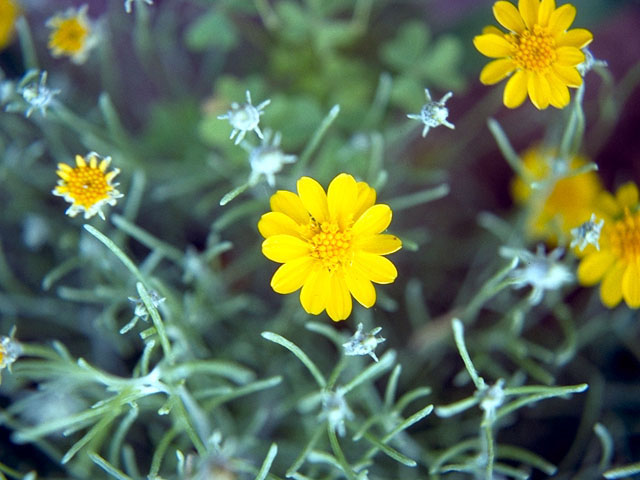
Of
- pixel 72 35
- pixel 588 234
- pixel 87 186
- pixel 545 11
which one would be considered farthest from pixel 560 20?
pixel 72 35

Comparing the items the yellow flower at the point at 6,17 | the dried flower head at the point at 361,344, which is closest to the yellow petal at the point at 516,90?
the dried flower head at the point at 361,344

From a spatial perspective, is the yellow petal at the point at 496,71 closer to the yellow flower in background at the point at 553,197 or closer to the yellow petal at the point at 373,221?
the yellow petal at the point at 373,221

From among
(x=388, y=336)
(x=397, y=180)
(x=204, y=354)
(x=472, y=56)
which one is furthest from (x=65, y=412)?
(x=472, y=56)

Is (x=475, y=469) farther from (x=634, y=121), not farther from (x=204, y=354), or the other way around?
(x=634, y=121)

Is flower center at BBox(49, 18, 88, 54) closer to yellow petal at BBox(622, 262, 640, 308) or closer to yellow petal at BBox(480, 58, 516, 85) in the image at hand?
yellow petal at BBox(480, 58, 516, 85)

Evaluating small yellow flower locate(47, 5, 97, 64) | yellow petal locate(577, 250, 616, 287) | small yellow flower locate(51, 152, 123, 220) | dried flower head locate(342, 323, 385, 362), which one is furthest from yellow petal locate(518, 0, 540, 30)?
small yellow flower locate(47, 5, 97, 64)

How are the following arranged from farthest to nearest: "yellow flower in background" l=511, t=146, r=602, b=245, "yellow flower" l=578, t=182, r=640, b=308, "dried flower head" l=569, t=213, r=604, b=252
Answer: "yellow flower in background" l=511, t=146, r=602, b=245 < "yellow flower" l=578, t=182, r=640, b=308 < "dried flower head" l=569, t=213, r=604, b=252
